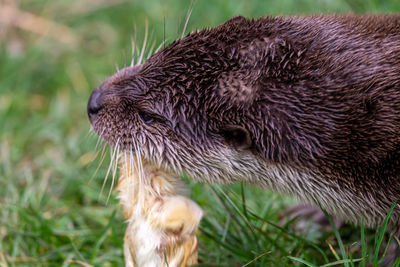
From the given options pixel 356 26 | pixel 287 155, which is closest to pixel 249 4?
pixel 356 26

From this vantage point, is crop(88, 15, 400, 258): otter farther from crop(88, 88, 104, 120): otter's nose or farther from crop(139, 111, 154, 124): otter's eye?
crop(88, 88, 104, 120): otter's nose

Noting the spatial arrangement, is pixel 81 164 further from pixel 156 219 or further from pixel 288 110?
pixel 288 110

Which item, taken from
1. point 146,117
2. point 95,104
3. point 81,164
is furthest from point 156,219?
point 81,164

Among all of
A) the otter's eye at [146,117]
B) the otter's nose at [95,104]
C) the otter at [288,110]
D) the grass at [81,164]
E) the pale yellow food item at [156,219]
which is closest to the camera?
the otter at [288,110]

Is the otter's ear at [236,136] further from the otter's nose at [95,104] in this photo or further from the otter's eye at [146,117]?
the otter's nose at [95,104]

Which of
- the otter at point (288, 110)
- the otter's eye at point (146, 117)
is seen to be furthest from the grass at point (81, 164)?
the otter's eye at point (146, 117)

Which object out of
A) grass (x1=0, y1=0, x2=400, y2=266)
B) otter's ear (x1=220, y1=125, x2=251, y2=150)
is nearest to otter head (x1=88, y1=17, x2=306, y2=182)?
otter's ear (x1=220, y1=125, x2=251, y2=150)

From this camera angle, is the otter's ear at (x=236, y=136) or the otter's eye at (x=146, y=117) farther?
the otter's eye at (x=146, y=117)
